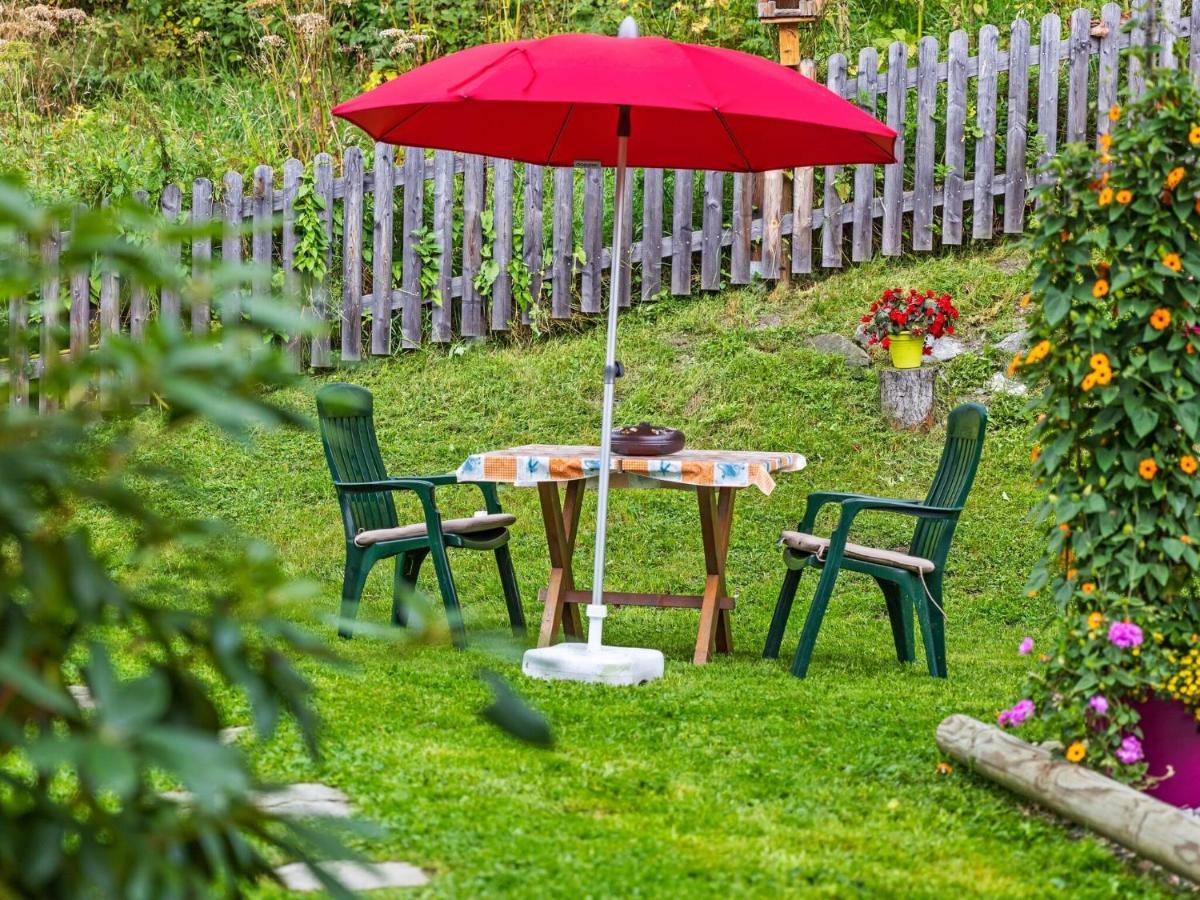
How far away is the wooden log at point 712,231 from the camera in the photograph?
885 cm

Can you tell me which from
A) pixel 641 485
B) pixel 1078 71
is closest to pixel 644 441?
pixel 641 485

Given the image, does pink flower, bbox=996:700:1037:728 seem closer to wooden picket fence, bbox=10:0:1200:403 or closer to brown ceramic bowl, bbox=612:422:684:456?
brown ceramic bowl, bbox=612:422:684:456

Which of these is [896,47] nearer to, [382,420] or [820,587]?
[382,420]

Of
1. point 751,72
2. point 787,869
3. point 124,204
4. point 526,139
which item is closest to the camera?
point 124,204

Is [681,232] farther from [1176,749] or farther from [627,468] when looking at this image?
[1176,749]

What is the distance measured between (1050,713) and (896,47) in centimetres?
607

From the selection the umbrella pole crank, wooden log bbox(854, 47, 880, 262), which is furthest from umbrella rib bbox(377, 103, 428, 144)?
wooden log bbox(854, 47, 880, 262)

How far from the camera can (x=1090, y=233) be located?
357cm

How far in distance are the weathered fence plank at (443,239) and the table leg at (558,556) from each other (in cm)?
347

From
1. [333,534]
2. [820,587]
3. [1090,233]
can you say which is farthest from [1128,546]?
[333,534]

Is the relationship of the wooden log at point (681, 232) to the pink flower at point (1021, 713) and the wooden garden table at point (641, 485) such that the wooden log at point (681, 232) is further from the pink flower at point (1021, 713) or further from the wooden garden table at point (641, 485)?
the pink flower at point (1021, 713)

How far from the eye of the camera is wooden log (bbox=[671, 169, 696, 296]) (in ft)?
29.2

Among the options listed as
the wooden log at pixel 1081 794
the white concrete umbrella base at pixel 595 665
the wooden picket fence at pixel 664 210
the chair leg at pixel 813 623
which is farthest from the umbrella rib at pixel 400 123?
the wooden picket fence at pixel 664 210

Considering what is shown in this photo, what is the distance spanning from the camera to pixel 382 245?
9039 mm
